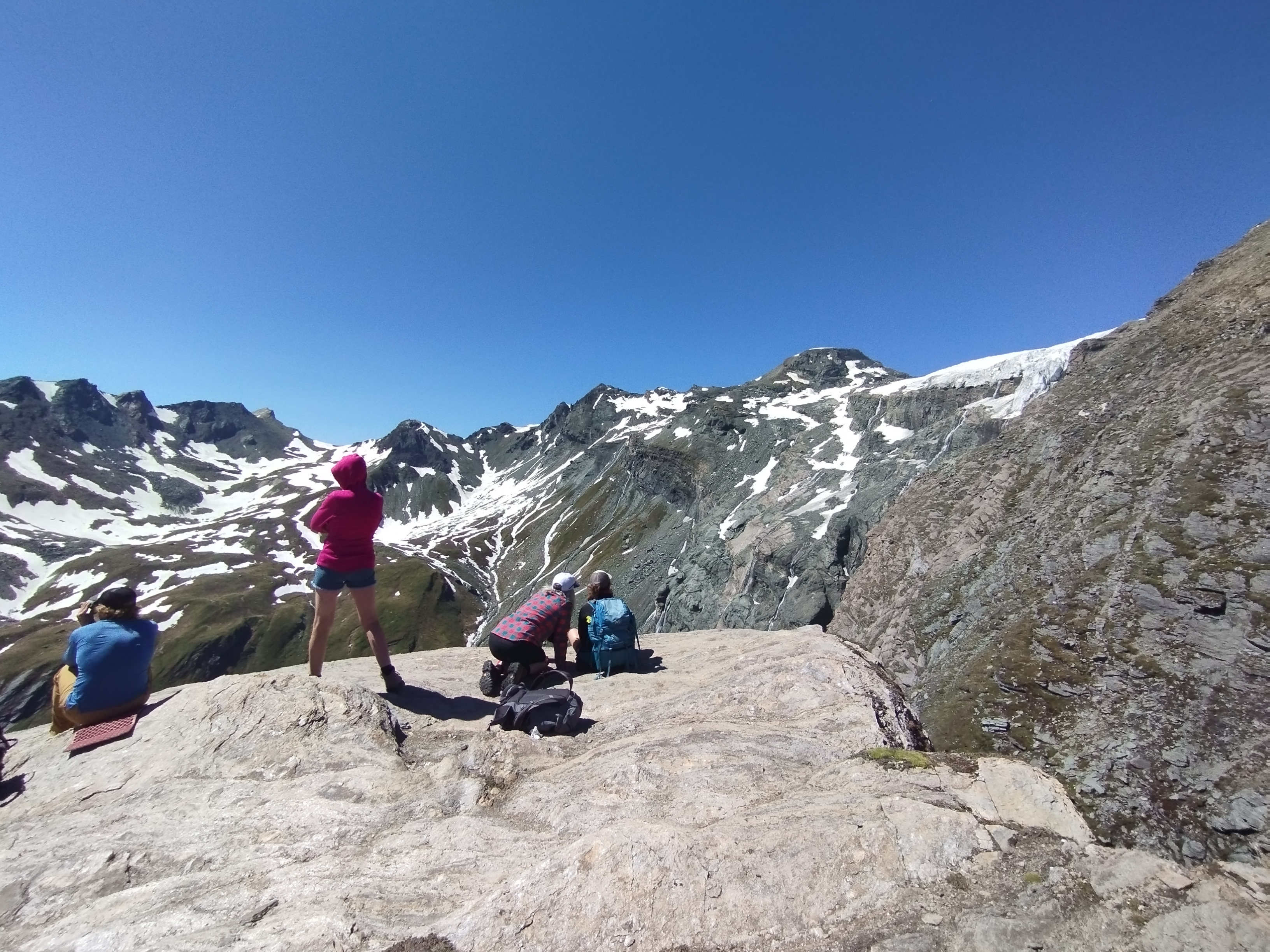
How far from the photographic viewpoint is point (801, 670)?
1027cm

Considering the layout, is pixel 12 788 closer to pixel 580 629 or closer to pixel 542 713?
pixel 542 713

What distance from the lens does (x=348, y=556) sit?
424 inches

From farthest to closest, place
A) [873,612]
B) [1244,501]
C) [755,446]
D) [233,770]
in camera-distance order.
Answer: [755,446] → [873,612] → [1244,501] → [233,770]

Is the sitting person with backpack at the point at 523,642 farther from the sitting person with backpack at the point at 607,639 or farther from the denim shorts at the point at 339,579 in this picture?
the denim shorts at the point at 339,579

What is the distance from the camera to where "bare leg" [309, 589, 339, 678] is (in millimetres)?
10852

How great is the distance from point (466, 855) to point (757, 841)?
3.06 metres

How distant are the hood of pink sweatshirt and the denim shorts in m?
1.56

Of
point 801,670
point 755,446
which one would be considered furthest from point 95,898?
point 755,446

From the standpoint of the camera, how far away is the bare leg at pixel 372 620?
35.7ft

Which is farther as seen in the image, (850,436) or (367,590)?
(850,436)

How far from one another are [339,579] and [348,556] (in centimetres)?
47

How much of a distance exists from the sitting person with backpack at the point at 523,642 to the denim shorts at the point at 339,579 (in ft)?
8.91

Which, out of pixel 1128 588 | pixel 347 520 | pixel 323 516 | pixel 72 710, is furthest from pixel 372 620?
pixel 1128 588

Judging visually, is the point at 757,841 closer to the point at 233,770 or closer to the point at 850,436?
the point at 233,770
